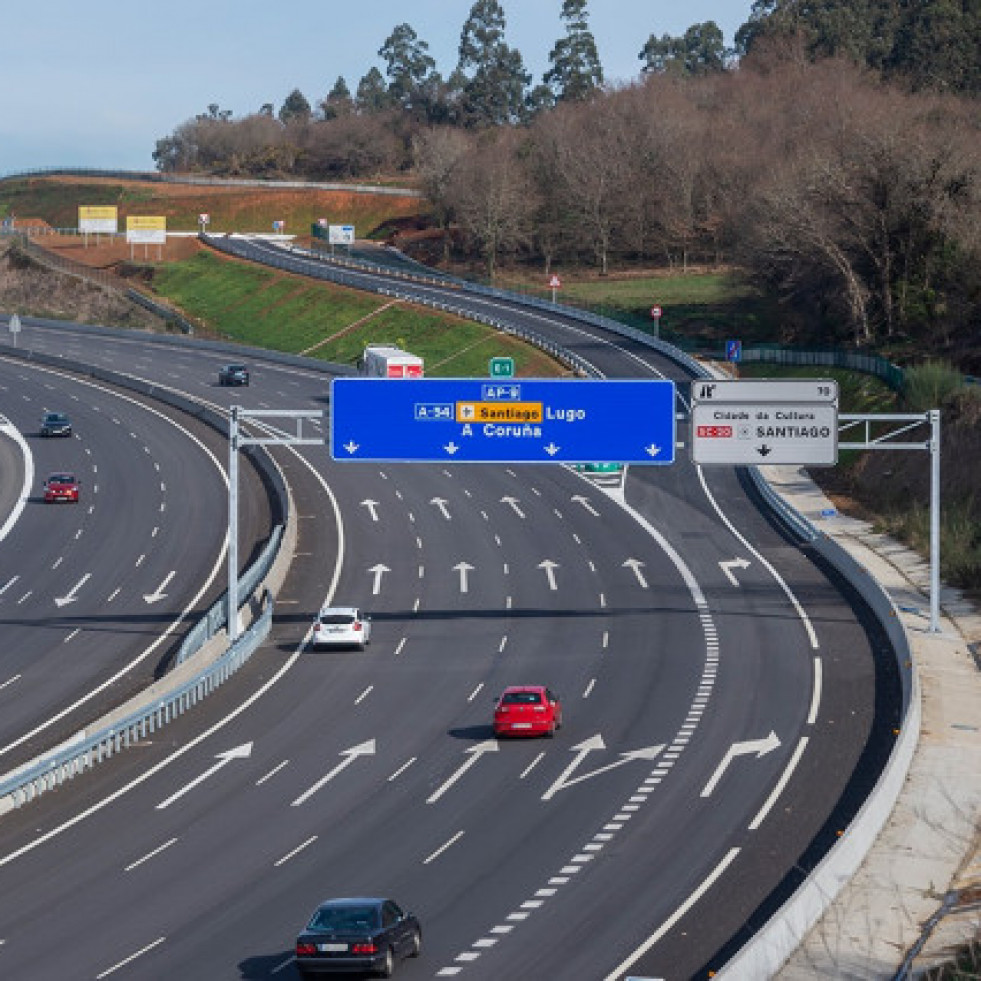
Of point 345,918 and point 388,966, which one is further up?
point 345,918

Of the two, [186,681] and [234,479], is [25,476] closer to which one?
[234,479]

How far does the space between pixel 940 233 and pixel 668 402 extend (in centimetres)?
4898

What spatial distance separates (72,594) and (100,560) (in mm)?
5646

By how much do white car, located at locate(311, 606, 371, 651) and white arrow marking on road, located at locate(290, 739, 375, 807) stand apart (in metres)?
9.97

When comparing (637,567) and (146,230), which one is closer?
(637,567)

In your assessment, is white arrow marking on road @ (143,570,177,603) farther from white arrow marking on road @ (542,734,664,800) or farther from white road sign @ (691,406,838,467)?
white arrow marking on road @ (542,734,664,800)

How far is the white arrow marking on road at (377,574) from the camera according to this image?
62.4 metres

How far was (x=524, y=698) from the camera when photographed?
43.2 metres

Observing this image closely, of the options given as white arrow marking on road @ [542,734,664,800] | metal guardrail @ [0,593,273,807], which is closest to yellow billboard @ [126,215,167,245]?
metal guardrail @ [0,593,273,807]

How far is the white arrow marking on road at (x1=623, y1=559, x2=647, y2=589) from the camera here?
63.3 metres

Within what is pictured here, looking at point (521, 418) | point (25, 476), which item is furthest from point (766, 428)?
point (25, 476)

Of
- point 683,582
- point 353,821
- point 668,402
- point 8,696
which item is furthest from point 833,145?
point 353,821

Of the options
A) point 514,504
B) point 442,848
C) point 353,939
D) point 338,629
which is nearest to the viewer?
point 353,939

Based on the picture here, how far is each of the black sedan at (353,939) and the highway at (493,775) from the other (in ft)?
2.84
